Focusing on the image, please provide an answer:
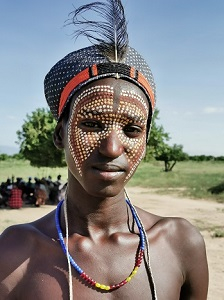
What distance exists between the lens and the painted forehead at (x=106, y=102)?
155cm

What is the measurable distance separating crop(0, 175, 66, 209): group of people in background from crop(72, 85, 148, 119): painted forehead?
13038 millimetres

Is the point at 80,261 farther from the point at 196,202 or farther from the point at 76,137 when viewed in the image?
the point at 196,202

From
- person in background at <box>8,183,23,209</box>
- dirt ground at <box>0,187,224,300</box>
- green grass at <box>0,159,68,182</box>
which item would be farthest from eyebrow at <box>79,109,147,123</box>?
green grass at <box>0,159,68,182</box>

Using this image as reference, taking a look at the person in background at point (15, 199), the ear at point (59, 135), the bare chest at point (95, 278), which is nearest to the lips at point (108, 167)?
the ear at point (59, 135)

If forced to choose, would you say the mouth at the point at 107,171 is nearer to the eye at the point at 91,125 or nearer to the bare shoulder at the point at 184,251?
the eye at the point at 91,125

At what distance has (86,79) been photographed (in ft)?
5.17

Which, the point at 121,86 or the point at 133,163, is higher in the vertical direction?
the point at 121,86

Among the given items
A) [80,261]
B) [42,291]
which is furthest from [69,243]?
[42,291]

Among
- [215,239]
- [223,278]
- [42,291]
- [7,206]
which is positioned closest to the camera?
[42,291]

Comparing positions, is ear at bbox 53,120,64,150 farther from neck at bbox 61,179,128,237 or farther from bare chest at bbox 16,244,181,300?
bare chest at bbox 16,244,181,300

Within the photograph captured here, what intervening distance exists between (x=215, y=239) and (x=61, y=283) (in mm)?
9746

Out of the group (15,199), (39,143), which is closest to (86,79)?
(15,199)

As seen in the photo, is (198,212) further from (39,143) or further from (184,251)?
(184,251)

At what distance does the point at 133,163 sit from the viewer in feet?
5.23
